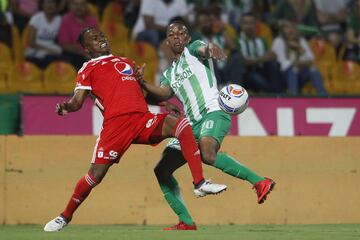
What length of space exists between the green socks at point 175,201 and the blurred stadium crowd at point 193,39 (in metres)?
4.22

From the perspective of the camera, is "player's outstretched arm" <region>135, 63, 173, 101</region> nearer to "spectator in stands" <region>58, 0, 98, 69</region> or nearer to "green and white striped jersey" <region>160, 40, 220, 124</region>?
"green and white striped jersey" <region>160, 40, 220, 124</region>

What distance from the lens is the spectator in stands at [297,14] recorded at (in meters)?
18.7

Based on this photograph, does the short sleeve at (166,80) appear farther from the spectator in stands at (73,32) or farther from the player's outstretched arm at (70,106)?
the spectator in stands at (73,32)

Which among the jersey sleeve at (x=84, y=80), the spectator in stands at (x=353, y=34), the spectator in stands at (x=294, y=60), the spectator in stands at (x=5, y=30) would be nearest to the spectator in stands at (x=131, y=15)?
the spectator in stands at (x=5, y=30)

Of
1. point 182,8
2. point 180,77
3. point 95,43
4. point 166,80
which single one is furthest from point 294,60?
point 95,43

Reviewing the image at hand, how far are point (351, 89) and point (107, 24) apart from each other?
166 inches

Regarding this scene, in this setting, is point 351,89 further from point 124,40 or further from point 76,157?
point 76,157

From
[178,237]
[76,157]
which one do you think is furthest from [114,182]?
[178,237]

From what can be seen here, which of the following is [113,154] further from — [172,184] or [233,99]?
[233,99]

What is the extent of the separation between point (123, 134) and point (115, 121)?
0.16 meters

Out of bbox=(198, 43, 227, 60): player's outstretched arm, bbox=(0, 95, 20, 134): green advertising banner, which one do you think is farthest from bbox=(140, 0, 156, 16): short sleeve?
bbox=(198, 43, 227, 60): player's outstretched arm

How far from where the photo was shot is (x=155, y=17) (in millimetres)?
17500

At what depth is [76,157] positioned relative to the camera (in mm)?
13781

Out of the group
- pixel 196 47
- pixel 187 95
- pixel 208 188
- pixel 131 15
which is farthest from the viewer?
pixel 131 15
